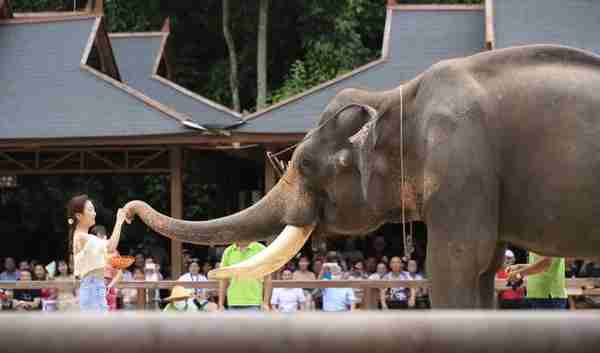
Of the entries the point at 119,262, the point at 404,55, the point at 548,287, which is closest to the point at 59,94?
the point at 404,55

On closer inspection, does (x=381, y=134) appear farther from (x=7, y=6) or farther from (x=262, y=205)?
(x=7, y=6)

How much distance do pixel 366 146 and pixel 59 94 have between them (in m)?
Result: 12.6

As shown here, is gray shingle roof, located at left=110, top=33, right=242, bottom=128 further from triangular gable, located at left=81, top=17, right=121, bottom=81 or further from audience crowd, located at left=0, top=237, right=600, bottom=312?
audience crowd, located at left=0, top=237, right=600, bottom=312

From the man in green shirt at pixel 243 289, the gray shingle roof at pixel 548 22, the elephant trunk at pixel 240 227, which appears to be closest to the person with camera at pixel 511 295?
the man in green shirt at pixel 243 289

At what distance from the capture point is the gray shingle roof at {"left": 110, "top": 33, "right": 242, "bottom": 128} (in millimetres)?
18297

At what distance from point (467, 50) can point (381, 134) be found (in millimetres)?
13538

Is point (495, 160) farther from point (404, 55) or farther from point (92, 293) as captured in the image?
point (404, 55)

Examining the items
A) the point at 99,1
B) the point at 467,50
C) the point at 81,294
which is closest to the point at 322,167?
the point at 81,294

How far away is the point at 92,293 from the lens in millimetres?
8023

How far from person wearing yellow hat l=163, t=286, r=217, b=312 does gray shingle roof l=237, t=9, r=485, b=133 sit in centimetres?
456

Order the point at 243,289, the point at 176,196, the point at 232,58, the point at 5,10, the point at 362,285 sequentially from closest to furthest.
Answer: the point at 243,289 < the point at 362,285 < the point at 176,196 < the point at 5,10 < the point at 232,58

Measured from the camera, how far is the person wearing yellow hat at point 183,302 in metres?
10.7

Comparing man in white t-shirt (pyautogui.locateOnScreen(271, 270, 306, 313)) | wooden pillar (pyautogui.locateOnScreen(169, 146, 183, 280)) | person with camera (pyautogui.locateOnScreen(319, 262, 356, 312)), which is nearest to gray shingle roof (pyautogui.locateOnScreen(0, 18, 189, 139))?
wooden pillar (pyautogui.locateOnScreen(169, 146, 183, 280))

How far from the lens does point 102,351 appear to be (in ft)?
5.13
